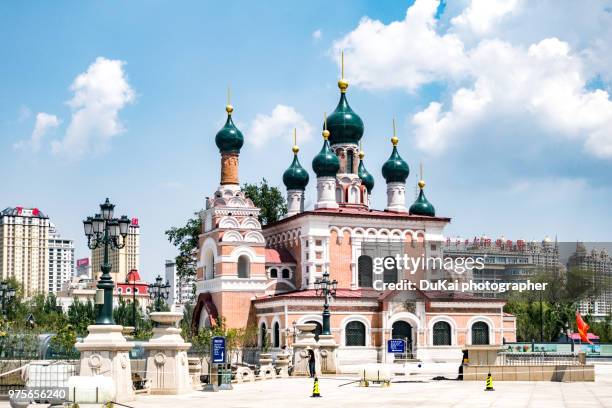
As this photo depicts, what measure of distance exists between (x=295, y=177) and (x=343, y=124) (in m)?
4.69

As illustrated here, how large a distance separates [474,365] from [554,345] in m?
29.9

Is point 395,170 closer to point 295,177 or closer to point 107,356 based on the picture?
point 295,177

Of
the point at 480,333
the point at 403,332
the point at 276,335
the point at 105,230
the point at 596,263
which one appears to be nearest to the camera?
the point at 105,230

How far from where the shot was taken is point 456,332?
56219 millimetres

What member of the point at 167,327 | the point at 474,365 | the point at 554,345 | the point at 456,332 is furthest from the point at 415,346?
the point at 167,327

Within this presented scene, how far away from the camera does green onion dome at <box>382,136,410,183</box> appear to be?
63.4m

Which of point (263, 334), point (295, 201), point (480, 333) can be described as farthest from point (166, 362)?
point (295, 201)

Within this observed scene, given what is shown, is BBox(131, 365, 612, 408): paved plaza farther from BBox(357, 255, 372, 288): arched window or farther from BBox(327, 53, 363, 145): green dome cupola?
BBox(327, 53, 363, 145): green dome cupola

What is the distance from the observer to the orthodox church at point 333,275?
54375mm

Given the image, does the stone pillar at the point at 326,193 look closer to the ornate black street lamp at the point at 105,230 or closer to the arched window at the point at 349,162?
the arched window at the point at 349,162

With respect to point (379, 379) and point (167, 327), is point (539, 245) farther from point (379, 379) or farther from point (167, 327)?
point (167, 327)

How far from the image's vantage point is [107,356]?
2347 cm

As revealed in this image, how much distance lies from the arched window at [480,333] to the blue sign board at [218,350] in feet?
99.4

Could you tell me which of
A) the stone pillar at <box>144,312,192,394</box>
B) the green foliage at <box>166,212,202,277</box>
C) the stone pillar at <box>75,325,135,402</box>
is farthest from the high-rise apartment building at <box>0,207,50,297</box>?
the stone pillar at <box>75,325,135,402</box>
